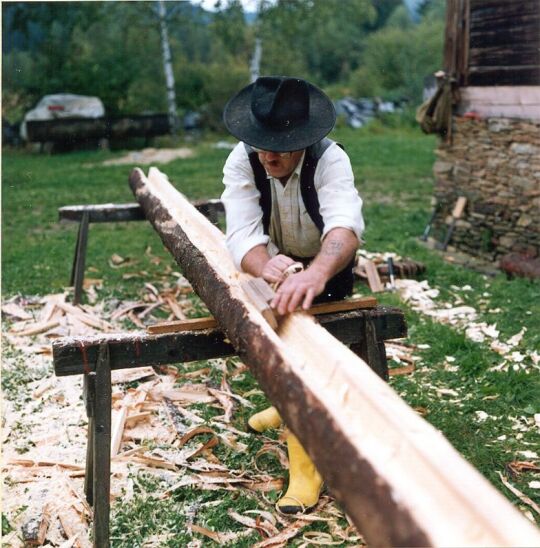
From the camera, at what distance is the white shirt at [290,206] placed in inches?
132

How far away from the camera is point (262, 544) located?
3145mm

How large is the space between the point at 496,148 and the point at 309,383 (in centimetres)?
646

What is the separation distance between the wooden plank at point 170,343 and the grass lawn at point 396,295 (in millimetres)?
843

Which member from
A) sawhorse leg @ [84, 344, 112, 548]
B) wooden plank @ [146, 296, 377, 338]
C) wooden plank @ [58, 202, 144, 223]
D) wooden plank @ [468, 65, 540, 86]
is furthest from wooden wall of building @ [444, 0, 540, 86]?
sawhorse leg @ [84, 344, 112, 548]

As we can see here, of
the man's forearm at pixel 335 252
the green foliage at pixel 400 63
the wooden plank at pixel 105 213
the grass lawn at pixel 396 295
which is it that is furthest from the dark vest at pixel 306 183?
the green foliage at pixel 400 63

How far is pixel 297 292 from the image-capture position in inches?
117

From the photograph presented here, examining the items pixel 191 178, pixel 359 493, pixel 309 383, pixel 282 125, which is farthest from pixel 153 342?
pixel 191 178

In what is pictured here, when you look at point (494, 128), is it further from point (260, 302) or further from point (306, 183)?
point (260, 302)

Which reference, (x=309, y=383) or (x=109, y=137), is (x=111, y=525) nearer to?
(x=309, y=383)

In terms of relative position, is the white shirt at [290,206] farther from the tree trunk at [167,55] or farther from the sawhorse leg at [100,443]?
the tree trunk at [167,55]

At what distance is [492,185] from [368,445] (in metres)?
6.76

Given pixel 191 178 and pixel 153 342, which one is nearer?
pixel 153 342

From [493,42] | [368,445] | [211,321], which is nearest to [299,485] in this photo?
[211,321]

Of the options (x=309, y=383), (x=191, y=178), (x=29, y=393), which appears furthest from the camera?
(x=191, y=178)
